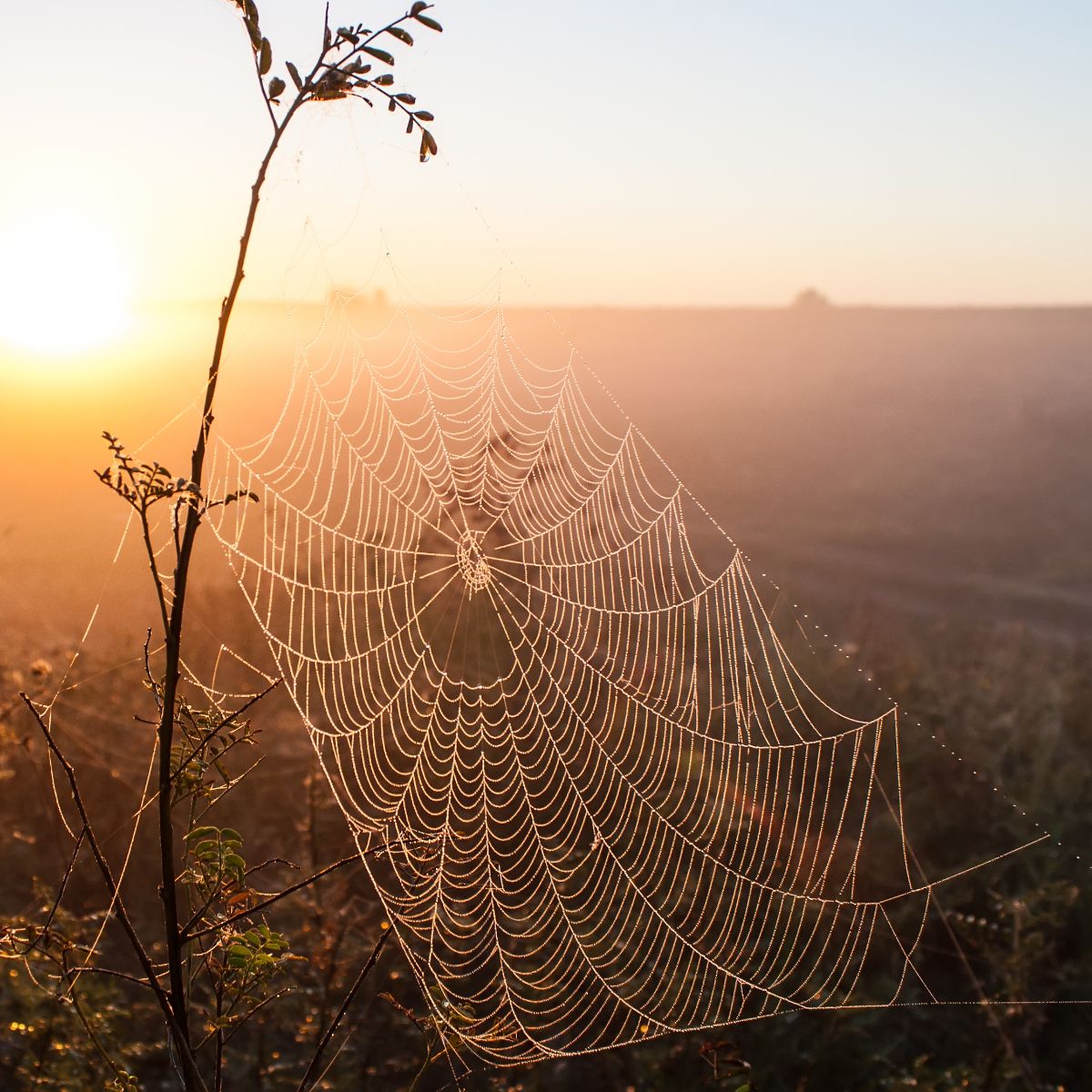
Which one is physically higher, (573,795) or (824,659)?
(824,659)

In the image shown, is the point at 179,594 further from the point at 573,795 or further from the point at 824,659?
the point at 824,659

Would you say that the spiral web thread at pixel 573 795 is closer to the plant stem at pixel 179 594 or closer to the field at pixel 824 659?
the field at pixel 824 659

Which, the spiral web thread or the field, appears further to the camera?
the field

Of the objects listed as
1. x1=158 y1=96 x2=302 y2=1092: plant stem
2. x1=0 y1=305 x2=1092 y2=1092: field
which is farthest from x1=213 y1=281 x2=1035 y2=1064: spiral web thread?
x1=158 y1=96 x2=302 y2=1092: plant stem

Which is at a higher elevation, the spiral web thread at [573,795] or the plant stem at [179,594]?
the plant stem at [179,594]

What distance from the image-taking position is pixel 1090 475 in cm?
3597

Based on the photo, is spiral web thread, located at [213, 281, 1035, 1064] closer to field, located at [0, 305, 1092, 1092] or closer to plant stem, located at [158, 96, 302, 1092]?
field, located at [0, 305, 1092, 1092]

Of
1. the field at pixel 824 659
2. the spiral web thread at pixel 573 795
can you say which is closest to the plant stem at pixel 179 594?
the field at pixel 824 659

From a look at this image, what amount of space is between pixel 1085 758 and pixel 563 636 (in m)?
5.95

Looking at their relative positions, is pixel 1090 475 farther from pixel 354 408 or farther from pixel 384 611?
pixel 384 611

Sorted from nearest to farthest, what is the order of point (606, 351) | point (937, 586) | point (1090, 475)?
point (937, 586), point (1090, 475), point (606, 351)

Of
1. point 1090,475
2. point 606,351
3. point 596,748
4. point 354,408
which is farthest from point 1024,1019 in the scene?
point 606,351

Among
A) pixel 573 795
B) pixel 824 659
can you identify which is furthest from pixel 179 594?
pixel 824 659

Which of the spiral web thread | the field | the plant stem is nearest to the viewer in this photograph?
the plant stem
